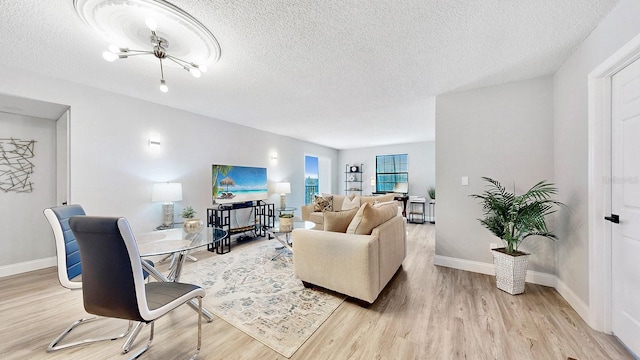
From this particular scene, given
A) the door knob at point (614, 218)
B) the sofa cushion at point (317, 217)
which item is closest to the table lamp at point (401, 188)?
the sofa cushion at point (317, 217)

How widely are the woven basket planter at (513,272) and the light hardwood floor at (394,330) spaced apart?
83 millimetres

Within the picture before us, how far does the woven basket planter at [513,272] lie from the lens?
7.57ft

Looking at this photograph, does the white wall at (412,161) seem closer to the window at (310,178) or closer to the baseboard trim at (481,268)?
the window at (310,178)

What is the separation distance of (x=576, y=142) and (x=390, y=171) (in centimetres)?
541

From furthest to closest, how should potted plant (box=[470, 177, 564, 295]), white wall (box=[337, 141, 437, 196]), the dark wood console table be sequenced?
white wall (box=[337, 141, 437, 196]) → the dark wood console table → potted plant (box=[470, 177, 564, 295])

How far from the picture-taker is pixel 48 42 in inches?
77.3

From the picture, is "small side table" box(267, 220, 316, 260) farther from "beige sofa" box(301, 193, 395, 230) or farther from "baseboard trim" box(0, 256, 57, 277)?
"baseboard trim" box(0, 256, 57, 277)

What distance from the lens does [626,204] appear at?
5.18 feet

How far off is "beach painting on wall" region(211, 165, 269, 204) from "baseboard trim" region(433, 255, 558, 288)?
3.70 m

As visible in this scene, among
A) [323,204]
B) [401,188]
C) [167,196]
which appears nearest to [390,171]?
[401,188]

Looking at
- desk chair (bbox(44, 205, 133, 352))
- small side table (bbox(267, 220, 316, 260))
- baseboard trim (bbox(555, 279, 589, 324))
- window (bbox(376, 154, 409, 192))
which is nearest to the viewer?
desk chair (bbox(44, 205, 133, 352))

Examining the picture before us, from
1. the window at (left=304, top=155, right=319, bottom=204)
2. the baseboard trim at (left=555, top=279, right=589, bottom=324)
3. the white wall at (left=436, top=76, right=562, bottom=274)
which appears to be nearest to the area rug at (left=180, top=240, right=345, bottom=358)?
the white wall at (left=436, top=76, right=562, bottom=274)

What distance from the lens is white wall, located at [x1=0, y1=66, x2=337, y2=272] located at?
9.05ft

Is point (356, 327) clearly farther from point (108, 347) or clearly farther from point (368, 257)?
point (108, 347)
